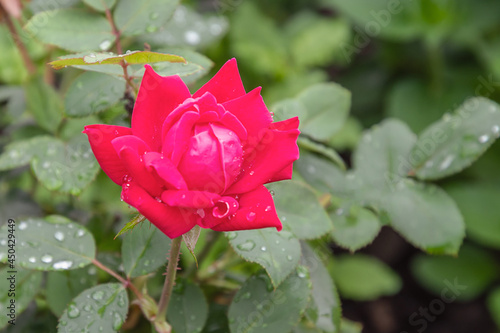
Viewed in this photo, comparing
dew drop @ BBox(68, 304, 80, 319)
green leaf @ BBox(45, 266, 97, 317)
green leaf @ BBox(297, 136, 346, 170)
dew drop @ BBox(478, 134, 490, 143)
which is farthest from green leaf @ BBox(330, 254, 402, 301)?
dew drop @ BBox(68, 304, 80, 319)

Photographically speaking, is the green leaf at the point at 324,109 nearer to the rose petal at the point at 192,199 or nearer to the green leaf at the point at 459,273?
the rose petal at the point at 192,199

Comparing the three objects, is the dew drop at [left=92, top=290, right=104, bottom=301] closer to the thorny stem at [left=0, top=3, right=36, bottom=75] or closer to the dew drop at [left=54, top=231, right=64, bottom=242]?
the dew drop at [left=54, top=231, right=64, bottom=242]

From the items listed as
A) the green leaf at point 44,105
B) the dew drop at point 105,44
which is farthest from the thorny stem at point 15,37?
the dew drop at point 105,44

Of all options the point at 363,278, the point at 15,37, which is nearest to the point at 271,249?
the point at 15,37

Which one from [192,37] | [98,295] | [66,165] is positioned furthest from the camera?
[192,37]

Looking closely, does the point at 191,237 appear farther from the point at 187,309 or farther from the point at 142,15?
the point at 142,15

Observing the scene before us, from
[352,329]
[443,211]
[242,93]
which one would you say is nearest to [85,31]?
[242,93]

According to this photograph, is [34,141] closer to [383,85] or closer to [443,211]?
[443,211]
